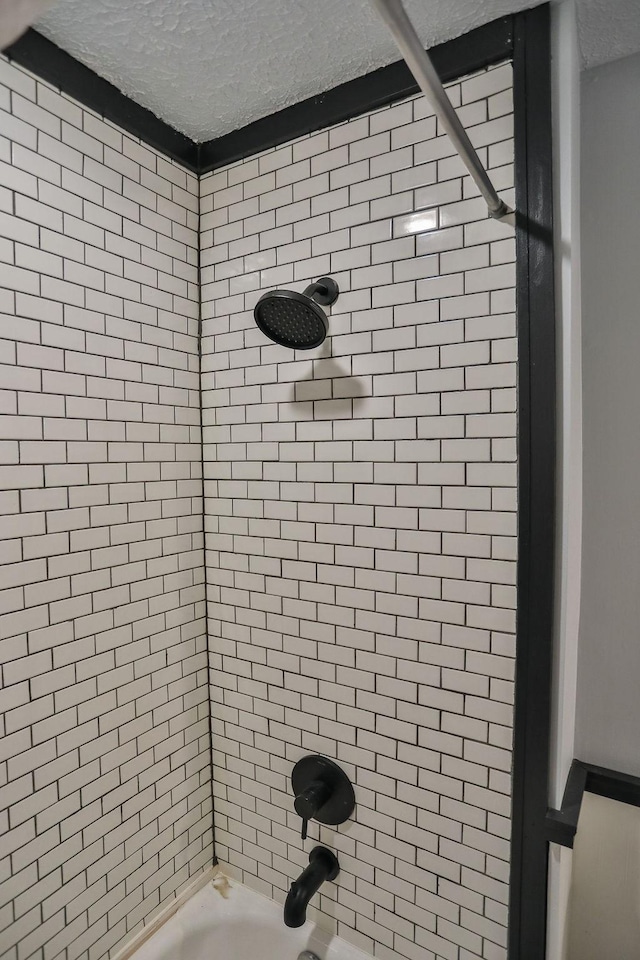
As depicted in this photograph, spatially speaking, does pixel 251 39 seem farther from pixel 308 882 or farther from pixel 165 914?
pixel 165 914

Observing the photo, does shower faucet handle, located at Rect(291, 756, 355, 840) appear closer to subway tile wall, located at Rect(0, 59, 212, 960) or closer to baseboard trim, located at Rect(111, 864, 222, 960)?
subway tile wall, located at Rect(0, 59, 212, 960)

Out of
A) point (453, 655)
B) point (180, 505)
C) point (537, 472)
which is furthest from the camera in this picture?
point (180, 505)

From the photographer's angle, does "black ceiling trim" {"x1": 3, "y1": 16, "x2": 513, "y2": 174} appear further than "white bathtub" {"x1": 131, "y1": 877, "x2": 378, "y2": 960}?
No

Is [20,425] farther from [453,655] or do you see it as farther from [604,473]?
[604,473]

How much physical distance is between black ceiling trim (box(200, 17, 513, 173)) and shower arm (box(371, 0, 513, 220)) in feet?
1.08

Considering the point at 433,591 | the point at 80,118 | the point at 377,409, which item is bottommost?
the point at 433,591

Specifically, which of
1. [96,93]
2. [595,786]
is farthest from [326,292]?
[595,786]

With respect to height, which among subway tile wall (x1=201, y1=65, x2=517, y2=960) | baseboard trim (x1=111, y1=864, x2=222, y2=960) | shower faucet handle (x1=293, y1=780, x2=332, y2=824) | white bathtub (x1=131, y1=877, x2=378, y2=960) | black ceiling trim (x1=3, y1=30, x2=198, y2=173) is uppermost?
black ceiling trim (x1=3, y1=30, x2=198, y2=173)

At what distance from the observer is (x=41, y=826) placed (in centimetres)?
103

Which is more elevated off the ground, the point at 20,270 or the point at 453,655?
the point at 20,270

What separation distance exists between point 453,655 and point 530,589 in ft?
0.74

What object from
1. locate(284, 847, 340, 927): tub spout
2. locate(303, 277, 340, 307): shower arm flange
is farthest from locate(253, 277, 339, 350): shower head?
locate(284, 847, 340, 927): tub spout

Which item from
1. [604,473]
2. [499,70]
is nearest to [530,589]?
[604,473]

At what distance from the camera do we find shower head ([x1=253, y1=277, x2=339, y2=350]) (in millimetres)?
996
